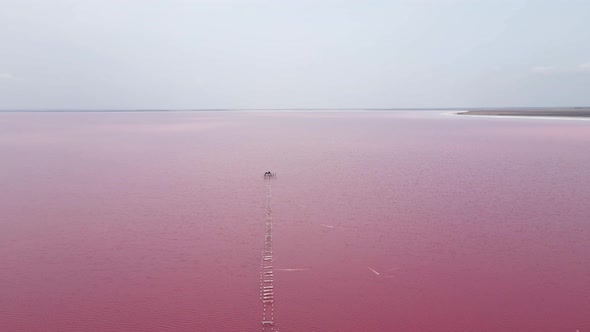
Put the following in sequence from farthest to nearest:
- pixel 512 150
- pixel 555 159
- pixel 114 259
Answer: pixel 512 150, pixel 555 159, pixel 114 259

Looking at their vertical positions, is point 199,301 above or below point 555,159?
below

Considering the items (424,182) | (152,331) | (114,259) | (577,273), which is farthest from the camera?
(424,182)

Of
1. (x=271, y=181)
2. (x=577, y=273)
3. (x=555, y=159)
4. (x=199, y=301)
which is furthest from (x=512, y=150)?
(x=199, y=301)

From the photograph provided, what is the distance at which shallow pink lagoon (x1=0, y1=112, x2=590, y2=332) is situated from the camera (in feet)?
29.3

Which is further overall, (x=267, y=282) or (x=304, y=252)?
(x=304, y=252)

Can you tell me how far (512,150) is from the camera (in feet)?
121

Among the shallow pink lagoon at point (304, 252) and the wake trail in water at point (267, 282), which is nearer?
the wake trail in water at point (267, 282)

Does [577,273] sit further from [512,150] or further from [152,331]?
[512,150]

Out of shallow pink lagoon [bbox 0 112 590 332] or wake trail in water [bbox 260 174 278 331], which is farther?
shallow pink lagoon [bbox 0 112 590 332]

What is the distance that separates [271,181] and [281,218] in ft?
25.1

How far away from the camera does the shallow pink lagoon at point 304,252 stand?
352 inches

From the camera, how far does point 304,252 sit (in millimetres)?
12344

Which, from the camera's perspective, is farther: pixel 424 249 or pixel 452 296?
pixel 424 249

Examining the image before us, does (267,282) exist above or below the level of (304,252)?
below
